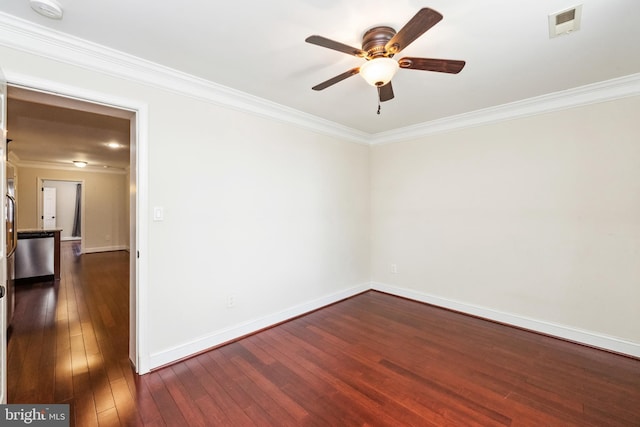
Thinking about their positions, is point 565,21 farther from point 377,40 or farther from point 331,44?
point 331,44

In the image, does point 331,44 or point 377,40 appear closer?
point 331,44

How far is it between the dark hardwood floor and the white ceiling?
8.24 ft

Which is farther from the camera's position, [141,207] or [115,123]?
[115,123]

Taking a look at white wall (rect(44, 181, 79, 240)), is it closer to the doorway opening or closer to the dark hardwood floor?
the doorway opening

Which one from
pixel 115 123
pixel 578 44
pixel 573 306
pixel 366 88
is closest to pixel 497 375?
A: pixel 573 306

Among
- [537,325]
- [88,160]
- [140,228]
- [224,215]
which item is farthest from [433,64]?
[88,160]

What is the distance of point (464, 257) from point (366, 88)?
2.43 meters

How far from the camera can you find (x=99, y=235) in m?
8.07

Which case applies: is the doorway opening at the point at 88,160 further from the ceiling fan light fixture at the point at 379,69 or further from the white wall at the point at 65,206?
the ceiling fan light fixture at the point at 379,69

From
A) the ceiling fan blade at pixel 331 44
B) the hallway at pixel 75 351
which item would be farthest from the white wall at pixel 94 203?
the ceiling fan blade at pixel 331 44

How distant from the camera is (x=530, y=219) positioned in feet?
10.1

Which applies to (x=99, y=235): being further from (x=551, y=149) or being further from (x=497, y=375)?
(x=551, y=149)

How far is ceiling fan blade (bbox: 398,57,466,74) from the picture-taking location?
A: 1740 millimetres

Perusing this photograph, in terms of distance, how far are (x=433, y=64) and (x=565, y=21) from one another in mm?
834
